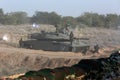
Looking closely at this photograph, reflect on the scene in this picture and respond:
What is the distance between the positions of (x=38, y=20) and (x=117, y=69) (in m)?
85.4

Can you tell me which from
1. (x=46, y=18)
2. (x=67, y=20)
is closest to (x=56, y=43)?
(x=67, y=20)

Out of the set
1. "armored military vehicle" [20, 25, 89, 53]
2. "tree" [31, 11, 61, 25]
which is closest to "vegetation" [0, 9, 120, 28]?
"tree" [31, 11, 61, 25]

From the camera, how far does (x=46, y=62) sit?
34750mm

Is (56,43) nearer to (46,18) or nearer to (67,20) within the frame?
(67,20)

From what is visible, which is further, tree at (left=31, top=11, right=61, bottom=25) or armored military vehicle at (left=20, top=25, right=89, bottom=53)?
tree at (left=31, top=11, right=61, bottom=25)

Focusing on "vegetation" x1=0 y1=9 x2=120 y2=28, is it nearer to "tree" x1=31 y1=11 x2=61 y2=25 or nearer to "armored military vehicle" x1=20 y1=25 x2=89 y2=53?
"tree" x1=31 y1=11 x2=61 y2=25

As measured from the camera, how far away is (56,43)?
136 feet

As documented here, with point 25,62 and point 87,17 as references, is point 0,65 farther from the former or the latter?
point 87,17

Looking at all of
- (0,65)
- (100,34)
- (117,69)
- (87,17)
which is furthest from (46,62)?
(87,17)

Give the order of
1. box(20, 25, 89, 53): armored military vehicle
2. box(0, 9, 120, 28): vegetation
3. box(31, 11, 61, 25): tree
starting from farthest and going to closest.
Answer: box(31, 11, 61, 25): tree
box(0, 9, 120, 28): vegetation
box(20, 25, 89, 53): armored military vehicle

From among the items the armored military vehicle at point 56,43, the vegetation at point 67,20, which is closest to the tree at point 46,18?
the vegetation at point 67,20

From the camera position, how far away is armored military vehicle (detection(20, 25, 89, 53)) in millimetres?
41281

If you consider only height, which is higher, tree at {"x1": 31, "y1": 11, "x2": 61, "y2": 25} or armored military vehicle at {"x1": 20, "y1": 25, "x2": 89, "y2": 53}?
tree at {"x1": 31, "y1": 11, "x2": 61, "y2": 25}

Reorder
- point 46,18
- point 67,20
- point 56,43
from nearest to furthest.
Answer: point 56,43
point 67,20
point 46,18
